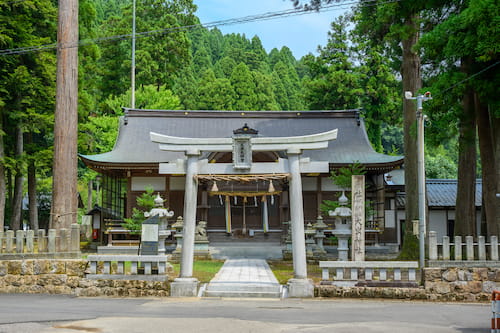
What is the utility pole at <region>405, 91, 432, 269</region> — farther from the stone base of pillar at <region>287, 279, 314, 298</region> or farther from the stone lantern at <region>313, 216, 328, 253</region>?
the stone lantern at <region>313, 216, 328, 253</region>

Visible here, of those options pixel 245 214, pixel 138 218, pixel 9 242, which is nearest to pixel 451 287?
pixel 9 242

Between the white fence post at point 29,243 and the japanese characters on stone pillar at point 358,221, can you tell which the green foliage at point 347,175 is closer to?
the japanese characters on stone pillar at point 358,221

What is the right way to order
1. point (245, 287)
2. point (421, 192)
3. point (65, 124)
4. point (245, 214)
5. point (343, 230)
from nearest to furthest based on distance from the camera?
point (245, 287), point (421, 192), point (343, 230), point (65, 124), point (245, 214)

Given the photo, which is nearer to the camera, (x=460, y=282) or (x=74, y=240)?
(x=460, y=282)

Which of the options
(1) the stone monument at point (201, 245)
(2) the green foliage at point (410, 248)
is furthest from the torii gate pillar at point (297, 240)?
(1) the stone monument at point (201, 245)

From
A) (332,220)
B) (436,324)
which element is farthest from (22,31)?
(436,324)

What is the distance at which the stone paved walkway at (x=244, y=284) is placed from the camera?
37.5 feet

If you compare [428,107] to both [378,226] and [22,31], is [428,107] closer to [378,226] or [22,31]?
[378,226]

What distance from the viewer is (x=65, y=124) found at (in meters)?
14.7

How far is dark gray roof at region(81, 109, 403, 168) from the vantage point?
25.4 meters

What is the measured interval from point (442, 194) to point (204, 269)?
640 inches

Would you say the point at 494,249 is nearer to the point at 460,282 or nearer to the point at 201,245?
the point at 460,282

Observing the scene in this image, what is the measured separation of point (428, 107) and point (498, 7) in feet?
10.6

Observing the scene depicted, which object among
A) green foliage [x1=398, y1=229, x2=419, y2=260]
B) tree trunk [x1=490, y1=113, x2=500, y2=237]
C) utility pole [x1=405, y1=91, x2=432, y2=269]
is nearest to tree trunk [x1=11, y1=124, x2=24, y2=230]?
green foliage [x1=398, y1=229, x2=419, y2=260]
